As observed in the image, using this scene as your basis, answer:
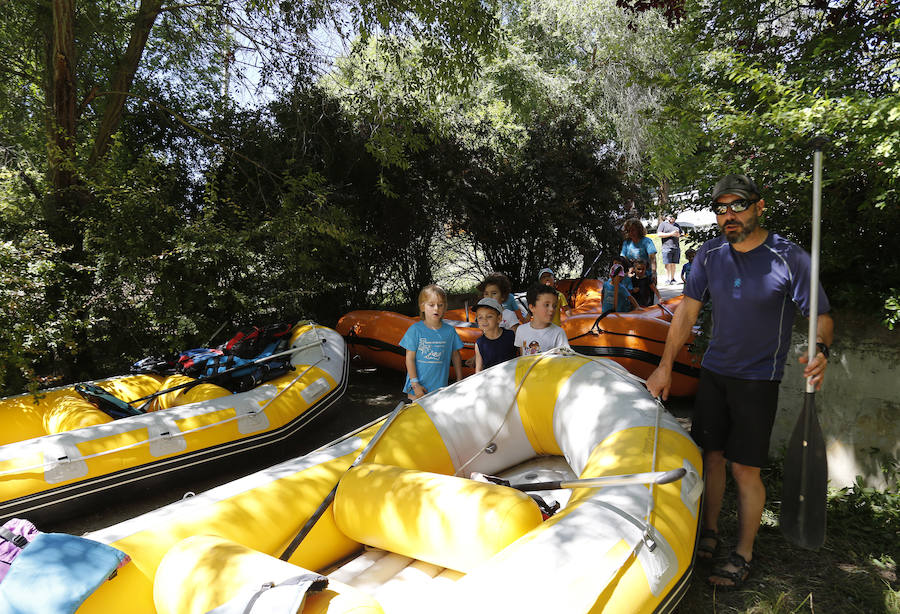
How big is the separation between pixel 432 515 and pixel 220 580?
0.81 meters

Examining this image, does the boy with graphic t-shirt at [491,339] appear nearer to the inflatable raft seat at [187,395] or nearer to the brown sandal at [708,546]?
the brown sandal at [708,546]

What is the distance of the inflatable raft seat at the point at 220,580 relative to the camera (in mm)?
1796

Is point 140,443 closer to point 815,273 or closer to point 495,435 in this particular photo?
point 495,435

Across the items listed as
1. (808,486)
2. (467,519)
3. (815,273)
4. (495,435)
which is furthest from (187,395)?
(815,273)

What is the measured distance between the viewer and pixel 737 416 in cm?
263

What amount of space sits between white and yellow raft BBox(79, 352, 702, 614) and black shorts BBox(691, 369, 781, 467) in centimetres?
14

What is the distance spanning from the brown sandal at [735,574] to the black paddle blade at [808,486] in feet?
0.95

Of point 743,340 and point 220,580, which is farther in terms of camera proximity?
point 743,340

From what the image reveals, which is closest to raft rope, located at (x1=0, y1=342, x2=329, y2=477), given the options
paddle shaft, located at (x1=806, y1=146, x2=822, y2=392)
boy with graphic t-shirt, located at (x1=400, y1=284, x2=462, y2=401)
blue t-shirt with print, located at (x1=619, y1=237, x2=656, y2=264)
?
boy with graphic t-shirt, located at (x1=400, y1=284, x2=462, y2=401)

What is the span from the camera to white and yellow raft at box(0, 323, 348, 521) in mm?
3533

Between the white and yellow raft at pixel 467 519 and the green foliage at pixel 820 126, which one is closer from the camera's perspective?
the white and yellow raft at pixel 467 519

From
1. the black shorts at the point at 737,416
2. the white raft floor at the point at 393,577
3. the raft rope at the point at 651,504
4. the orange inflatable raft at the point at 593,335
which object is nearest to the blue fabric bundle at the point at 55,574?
the white raft floor at the point at 393,577

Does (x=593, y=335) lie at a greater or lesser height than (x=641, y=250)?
lesser

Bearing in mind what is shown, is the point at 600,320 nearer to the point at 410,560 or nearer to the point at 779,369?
the point at 779,369
